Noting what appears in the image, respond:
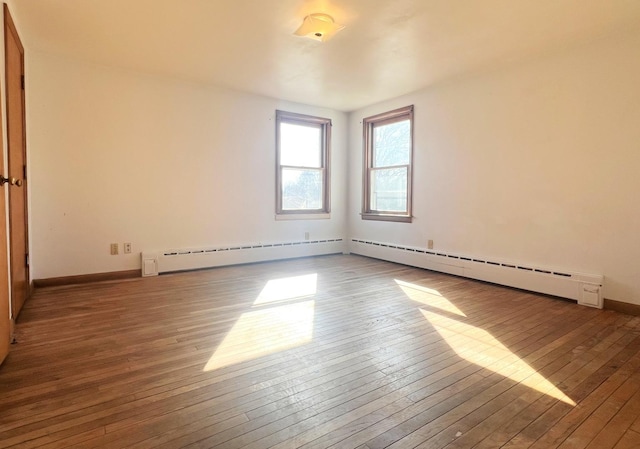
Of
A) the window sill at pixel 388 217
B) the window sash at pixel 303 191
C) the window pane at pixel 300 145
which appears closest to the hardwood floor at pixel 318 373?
the window sill at pixel 388 217

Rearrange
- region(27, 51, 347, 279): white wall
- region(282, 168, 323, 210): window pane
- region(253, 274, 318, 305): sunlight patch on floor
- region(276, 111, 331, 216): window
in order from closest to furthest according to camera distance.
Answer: region(253, 274, 318, 305): sunlight patch on floor < region(27, 51, 347, 279): white wall < region(276, 111, 331, 216): window < region(282, 168, 323, 210): window pane

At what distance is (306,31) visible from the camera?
2.90 meters

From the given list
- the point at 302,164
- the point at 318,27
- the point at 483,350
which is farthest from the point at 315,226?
the point at 483,350

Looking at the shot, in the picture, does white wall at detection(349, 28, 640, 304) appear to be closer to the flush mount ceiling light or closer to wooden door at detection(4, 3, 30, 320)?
the flush mount ceiling light

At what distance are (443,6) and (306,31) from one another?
1102 mm

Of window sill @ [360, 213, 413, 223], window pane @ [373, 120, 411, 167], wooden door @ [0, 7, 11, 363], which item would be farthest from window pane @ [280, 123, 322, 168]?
wooden door @ [0, 7, 11, 363]

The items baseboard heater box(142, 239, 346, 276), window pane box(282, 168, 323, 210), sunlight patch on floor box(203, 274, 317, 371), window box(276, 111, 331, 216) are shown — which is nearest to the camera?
sunlight patch on floor box(203, 274, 317, 371)

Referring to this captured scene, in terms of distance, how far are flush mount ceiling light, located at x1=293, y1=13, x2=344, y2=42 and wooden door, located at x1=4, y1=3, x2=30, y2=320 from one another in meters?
2.24

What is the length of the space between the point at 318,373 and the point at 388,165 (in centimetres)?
409

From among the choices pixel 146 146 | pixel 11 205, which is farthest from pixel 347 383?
pixel 146 146

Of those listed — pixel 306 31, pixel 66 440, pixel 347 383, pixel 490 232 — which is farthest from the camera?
pixel 490 232

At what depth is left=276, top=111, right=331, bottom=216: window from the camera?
5445 millimetres

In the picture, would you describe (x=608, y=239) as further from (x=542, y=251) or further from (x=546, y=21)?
(x=546, y=21)

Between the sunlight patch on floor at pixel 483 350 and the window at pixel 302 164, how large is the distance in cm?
296
